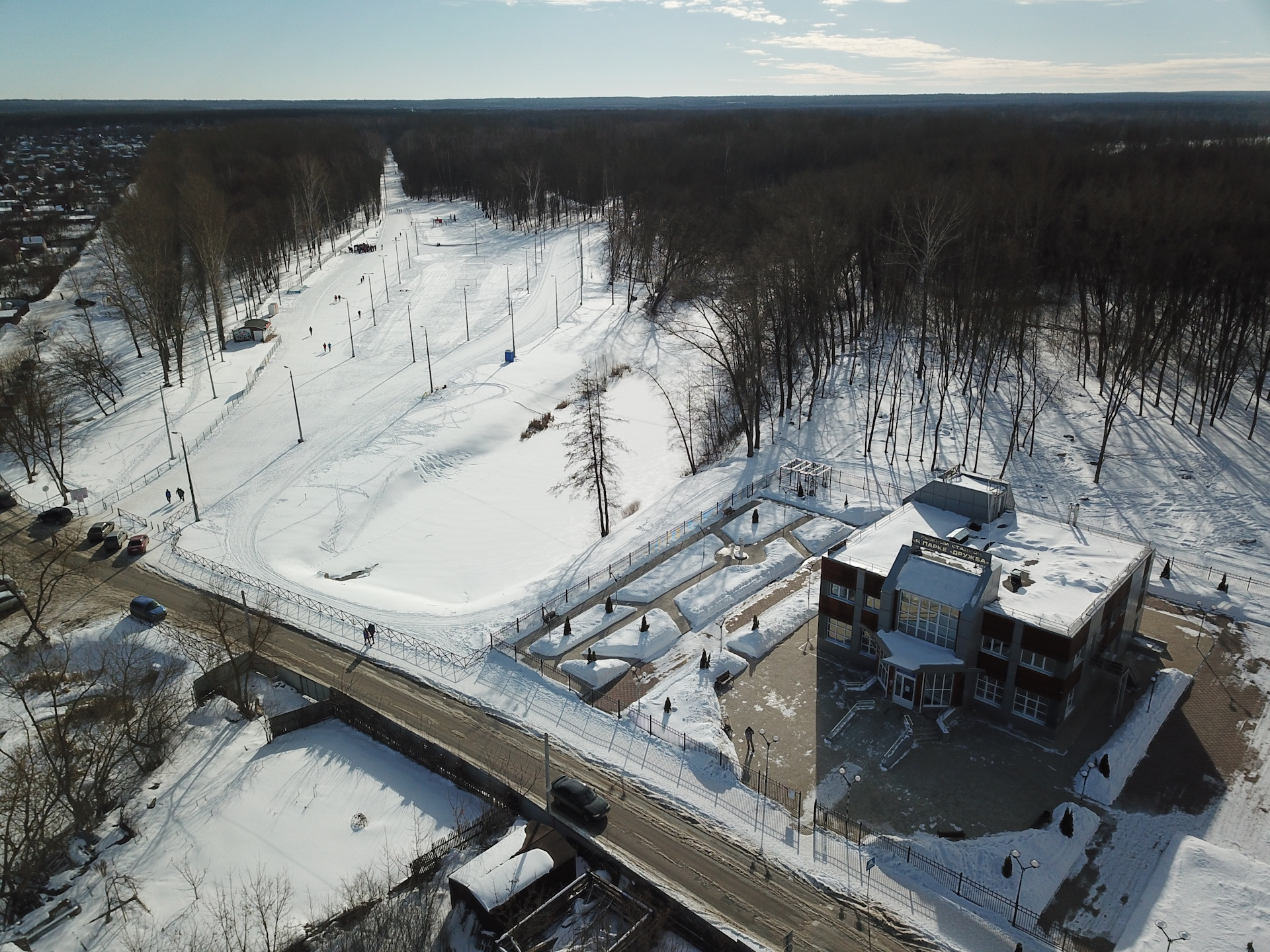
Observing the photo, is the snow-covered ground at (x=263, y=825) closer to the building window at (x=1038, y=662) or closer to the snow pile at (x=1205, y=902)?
the building window at (x=1038, y=662)

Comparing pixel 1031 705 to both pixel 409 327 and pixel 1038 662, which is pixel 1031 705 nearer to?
pixel 1038 662

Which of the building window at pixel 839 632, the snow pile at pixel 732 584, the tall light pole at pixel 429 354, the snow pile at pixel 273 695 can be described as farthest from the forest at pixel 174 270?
the building window at pixel 839 632

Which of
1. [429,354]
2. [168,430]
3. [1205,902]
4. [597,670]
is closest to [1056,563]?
[1205,902]

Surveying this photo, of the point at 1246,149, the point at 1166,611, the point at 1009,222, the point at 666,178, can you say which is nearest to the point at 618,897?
the point at 1166,611

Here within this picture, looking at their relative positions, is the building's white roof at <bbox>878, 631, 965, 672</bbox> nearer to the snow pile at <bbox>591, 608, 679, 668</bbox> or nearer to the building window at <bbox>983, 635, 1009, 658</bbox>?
the building window at <bbox>983, 635, 1009, 658</bbox>

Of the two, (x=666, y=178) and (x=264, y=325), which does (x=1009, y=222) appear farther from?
(x=666, y=178)

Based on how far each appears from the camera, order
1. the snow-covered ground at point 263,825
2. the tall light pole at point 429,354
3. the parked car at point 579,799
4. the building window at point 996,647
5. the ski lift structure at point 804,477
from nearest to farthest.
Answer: the snow-covered ground at point 263,825 → the parked car at point 579,799 → the building window at point 996,647 → the ski lift structure at point 804,477 → the tall light pole at point 429,354
